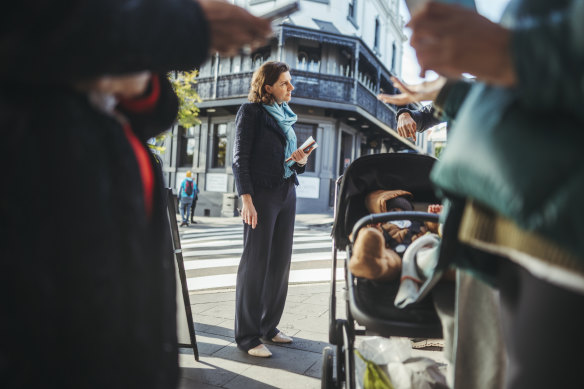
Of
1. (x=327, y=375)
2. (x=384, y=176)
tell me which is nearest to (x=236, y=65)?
(x=384, y=176)

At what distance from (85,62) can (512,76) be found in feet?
2.79

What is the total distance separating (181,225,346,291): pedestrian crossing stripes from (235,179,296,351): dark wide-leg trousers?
1988 millimetres

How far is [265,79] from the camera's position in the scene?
3.00 m

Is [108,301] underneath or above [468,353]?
above

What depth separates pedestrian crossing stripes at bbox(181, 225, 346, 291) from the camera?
5.27 metres

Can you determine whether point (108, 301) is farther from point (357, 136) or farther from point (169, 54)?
point (357, 136)

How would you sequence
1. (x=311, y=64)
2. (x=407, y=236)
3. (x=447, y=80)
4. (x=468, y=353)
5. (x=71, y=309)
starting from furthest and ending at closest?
(x=311, y=64) → (x=407, y=236) → (x=468, y=353) → (x=447, y=80) → (x=71, y=309)

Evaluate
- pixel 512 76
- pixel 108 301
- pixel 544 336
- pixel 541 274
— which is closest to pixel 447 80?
pixel 512 76

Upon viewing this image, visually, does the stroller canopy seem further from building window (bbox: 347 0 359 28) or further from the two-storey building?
building window (bbox: 347 0 359 28)

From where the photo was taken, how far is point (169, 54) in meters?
0.90

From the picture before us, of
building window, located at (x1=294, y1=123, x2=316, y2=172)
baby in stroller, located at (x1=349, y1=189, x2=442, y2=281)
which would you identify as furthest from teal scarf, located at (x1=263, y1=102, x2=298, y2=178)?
building window, located at (x1=294, y1=123, x2=316, y2=172)

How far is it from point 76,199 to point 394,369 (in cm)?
170

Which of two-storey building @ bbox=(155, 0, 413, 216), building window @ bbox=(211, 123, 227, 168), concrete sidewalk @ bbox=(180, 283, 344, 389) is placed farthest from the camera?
building window @ bbox=(211, 123, 227, 168)

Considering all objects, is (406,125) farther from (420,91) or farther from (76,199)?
(76,199)
